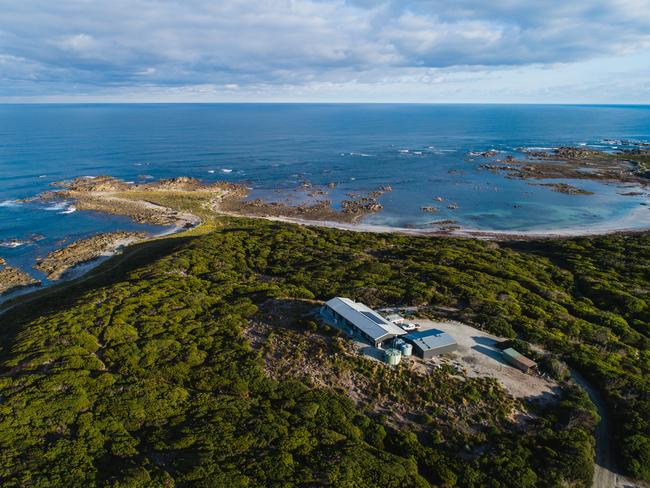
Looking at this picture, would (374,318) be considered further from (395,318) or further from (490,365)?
(490,365)

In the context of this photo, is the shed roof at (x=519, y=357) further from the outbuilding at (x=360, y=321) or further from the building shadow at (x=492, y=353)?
the outbuilding at (x=360, y=321)

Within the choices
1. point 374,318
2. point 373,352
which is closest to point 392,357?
point 373,352

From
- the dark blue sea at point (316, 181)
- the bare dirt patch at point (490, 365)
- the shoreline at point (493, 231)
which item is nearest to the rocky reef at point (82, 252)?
the dark blue sea at point (316, 181)

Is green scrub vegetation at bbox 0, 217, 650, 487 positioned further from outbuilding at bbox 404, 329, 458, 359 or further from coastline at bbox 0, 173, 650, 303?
coastline at bbox 0, 173, 650, 303

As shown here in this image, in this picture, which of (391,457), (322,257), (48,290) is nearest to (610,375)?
(391,457)

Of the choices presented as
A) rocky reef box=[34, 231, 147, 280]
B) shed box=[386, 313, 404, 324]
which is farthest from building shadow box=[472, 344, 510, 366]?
rocky reef box=[34, 231, 147, 280]

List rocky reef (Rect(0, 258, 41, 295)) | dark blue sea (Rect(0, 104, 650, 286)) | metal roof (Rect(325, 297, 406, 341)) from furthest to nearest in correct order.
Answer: dark blue sea (Rect(0, 104, 650, 286)), rocky reef (Rect(0, 258, 41, 295)), metal roof (Rect(325, 297, 406, 341))
